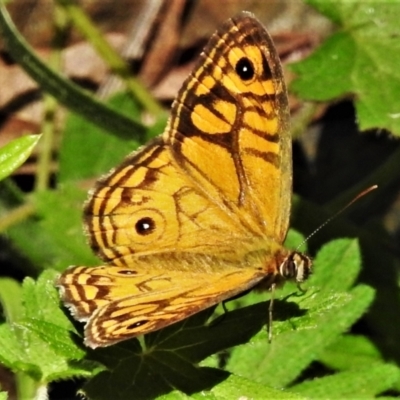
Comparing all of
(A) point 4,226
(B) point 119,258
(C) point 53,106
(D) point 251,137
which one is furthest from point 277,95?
(C) point 53,106

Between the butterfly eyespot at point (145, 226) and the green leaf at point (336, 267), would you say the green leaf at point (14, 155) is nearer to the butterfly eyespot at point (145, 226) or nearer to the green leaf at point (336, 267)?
the butterfly eyespot at point (145, 226)

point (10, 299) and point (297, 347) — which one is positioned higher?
point (10, 299)

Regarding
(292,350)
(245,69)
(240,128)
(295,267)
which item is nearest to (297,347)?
(292,350)

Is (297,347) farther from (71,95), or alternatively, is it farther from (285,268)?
(71,95)

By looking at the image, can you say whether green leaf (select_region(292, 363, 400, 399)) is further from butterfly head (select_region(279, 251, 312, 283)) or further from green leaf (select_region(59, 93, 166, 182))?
green leaf (select_region(59, 93, 166, 182))

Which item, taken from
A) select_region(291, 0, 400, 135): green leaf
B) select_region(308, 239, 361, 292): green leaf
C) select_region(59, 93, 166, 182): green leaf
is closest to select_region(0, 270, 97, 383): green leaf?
select_region(308, 239, 361, 292): green leaf

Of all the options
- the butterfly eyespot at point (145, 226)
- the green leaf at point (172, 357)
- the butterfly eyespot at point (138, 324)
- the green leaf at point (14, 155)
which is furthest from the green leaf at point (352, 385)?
the green leaf at point (14, 155)
